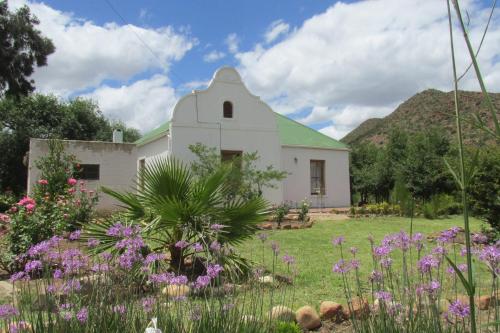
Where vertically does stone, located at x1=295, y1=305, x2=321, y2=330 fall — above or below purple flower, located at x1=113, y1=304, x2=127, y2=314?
below

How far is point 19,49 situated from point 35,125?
12074mm

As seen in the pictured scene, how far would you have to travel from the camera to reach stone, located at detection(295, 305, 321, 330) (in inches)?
161

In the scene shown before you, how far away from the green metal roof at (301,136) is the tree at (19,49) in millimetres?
11799

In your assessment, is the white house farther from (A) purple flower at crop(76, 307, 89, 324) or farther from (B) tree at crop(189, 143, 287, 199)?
(A) purple flower at crop(76, 307, 89, 324)

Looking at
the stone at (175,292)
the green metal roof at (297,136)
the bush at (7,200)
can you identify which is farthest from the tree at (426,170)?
the stone at (175,292)

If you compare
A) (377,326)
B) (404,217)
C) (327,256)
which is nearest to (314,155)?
(404,217)

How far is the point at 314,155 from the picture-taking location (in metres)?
20.3

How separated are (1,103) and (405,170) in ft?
90.1

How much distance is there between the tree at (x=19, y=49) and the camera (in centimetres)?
2042

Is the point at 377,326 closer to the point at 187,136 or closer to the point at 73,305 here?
the point at 73,305

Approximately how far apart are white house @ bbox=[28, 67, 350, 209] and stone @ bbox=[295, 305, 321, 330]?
13.1 m

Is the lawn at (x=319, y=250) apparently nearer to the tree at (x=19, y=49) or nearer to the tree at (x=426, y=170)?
the tree at (x=426, y=170)

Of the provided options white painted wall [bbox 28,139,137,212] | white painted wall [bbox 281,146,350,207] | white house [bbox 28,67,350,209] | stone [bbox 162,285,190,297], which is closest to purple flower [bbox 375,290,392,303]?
stone [bbox 162,285,190,297]

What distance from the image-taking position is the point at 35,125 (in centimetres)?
3167
